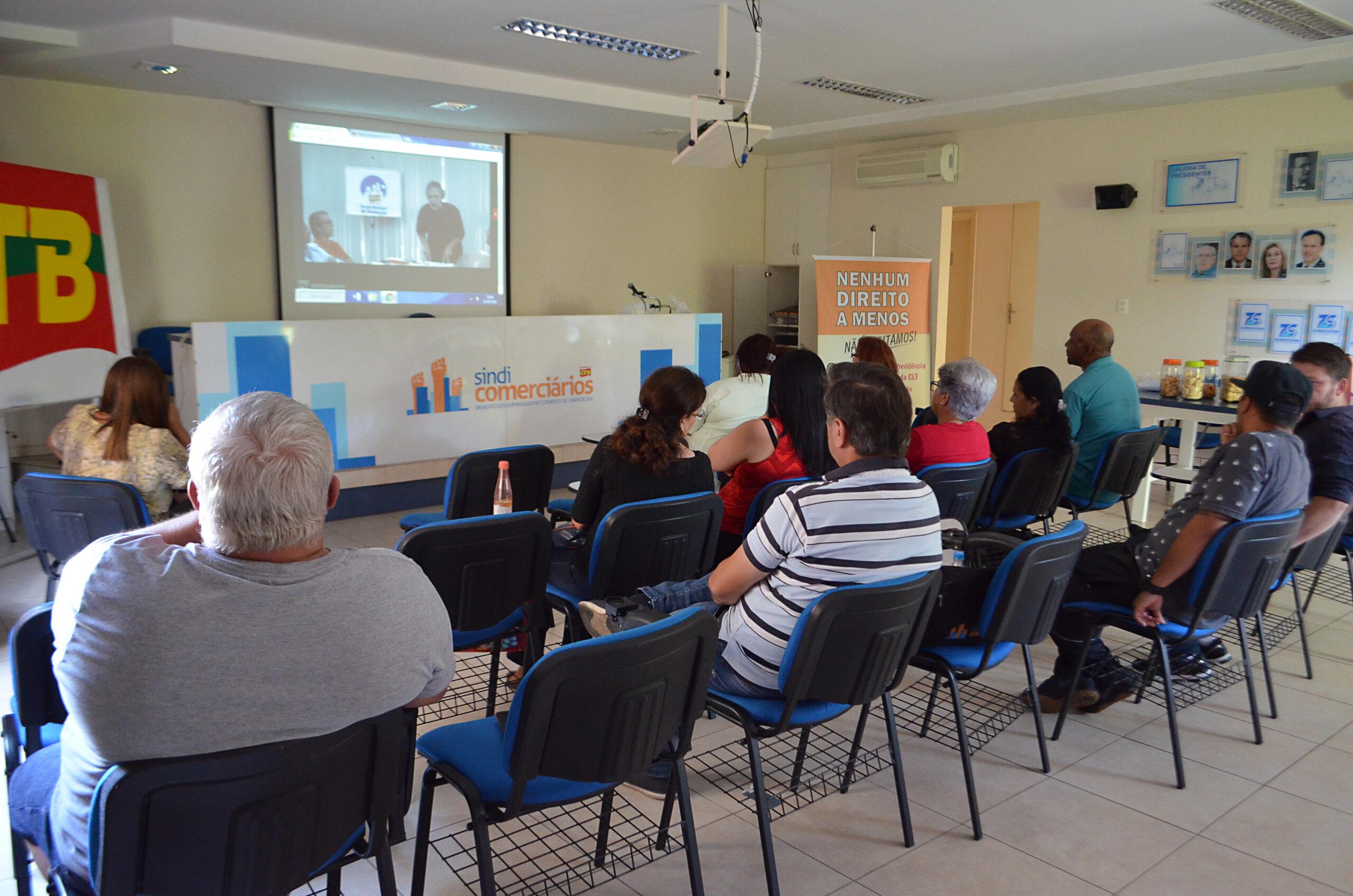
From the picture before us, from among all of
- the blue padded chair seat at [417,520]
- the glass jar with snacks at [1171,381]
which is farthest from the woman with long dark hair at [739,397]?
the glass jar with snacks at [1171,381]

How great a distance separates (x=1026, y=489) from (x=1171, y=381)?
2541mm

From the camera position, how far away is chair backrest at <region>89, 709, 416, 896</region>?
1.29m

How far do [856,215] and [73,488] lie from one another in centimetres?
720

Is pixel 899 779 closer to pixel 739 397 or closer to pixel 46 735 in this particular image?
pixel 46 735

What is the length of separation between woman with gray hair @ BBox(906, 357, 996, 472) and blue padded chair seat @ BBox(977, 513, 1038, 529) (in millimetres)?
393

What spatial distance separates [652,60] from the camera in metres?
5.80

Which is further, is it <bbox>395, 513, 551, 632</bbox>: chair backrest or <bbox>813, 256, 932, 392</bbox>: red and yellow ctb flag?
<bbox>813, 256, 932, 392</bbox>: red and yellow ctb flag

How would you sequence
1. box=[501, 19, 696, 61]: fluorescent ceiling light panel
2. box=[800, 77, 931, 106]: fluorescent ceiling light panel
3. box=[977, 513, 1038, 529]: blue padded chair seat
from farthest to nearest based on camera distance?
box=[800, 77, 931, 106]: fluorescent ceiling light panel
box=[501, 19, 696, 61]: fluorescent ceiling light panel
box=[977, 513, 1038, 529]: blue padded chair seat

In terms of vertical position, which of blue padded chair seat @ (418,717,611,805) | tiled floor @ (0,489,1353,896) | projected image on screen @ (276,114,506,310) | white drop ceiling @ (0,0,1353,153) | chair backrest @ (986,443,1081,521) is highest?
white drop ceiling @ (0,0,1353,153)

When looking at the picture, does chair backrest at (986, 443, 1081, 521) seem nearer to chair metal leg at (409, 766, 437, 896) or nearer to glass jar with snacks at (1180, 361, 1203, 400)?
glass jar with snacks at (1180, 361, 1203, 400)

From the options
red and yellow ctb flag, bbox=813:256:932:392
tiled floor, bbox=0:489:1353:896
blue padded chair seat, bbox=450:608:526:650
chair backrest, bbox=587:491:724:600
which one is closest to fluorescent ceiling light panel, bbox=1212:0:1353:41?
red and yellow ctb flag, bbox=813:256:932:392

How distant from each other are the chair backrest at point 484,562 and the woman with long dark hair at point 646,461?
1.06ft

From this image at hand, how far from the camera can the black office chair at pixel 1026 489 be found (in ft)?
13.3

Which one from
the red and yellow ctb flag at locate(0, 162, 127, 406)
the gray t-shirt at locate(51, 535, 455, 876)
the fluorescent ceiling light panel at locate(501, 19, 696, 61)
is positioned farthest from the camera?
the fluorescent ceiling light panel at locate(501, 19, 696, 61)
